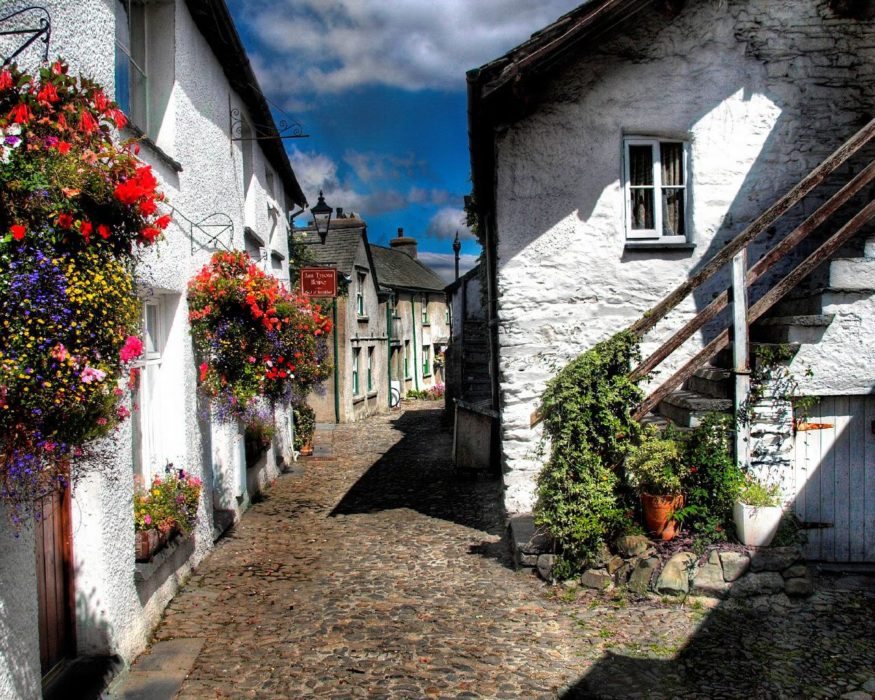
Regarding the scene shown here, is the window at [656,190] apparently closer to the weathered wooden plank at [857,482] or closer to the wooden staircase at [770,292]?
the wooden staircase at [770,292]

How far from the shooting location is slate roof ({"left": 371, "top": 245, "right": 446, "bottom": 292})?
31900mm

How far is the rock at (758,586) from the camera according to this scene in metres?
6.54

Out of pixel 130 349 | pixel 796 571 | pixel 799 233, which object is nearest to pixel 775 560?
pixel 796 571

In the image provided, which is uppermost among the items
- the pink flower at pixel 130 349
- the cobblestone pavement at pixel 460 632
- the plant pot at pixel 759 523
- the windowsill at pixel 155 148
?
the windowsill at pixel 155 148

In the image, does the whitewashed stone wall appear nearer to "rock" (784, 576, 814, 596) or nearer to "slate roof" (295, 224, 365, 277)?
"rock" (784, 576, 814, 596)

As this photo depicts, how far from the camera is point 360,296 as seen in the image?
2520cm

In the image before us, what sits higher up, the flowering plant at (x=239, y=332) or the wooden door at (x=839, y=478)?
the flowering plant at (x=239, y=332)

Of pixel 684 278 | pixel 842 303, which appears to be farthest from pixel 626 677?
pixel 684 278

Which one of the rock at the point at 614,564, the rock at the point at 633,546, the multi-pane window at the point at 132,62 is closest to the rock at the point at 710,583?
the rock at the point at 633,546

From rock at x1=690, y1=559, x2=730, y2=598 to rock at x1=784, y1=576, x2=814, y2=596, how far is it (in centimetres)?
53

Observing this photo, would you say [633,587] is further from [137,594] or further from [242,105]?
[242,105]

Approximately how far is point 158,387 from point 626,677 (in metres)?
4.93

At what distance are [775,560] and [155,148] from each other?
6.64 m

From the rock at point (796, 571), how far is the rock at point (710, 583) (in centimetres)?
54
